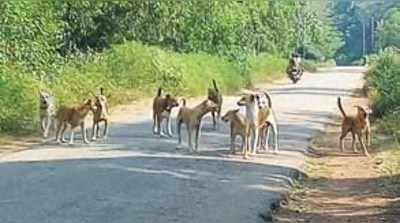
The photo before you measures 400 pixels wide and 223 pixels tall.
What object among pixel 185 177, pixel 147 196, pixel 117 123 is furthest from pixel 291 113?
pixel 147 196

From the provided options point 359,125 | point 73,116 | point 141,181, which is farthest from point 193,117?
point 141,181

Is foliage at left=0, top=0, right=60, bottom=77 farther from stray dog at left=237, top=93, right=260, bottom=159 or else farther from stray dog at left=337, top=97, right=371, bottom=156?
stray dog at left=337, top=97, right=371, bottom=156

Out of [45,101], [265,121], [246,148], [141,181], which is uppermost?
[45,101]

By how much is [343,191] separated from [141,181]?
112 inches

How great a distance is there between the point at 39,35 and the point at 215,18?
1848 cm

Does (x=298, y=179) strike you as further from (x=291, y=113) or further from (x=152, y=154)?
(x=291, y=113)

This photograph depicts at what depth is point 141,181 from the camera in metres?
12.9

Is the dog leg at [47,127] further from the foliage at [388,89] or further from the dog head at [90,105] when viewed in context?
the foliage at [388,89]

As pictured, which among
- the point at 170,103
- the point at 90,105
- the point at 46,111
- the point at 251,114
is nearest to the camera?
the point at 251,114

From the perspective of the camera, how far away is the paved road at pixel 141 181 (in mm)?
10492

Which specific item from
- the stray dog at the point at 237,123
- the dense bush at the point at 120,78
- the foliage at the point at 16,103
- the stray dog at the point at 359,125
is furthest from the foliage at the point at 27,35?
the stray dog at the point at 359,125

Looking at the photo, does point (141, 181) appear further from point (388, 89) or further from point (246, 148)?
point (388, 89)

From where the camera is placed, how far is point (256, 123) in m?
16.0

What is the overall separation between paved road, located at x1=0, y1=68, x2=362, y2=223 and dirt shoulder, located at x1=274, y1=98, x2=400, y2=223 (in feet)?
0.99
